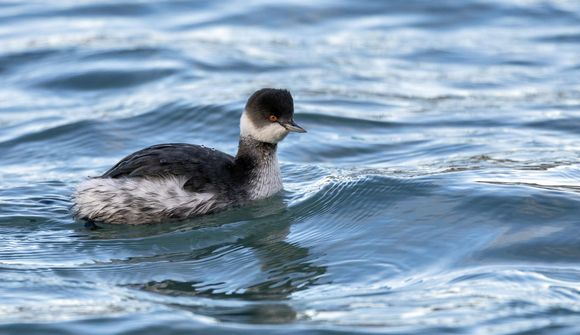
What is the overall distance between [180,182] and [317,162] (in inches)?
102

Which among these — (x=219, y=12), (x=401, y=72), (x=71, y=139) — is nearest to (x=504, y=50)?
(x=401, y=72)

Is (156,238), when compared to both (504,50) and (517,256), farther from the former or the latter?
(504,50)

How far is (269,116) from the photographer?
30.3ft

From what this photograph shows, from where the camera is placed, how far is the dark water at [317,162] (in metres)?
7.13

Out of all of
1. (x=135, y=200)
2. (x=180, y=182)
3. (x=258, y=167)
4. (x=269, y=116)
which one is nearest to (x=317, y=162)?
(x=258, y=167)

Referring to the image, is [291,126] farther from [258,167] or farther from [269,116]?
[258,167]

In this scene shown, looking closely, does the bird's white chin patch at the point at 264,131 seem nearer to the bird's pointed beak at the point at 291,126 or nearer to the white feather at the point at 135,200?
the bird's pointed beak at the point at 291,126

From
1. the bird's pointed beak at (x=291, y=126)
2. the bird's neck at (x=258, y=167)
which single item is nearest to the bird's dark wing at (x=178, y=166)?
the bird's neck at (x=258, y=167)

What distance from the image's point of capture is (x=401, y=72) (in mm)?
14742

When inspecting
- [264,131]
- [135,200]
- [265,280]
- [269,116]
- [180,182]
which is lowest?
[265,280]

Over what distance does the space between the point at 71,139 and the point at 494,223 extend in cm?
509

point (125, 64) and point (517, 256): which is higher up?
point (125, 64)

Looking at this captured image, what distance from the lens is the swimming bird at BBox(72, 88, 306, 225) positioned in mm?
8734

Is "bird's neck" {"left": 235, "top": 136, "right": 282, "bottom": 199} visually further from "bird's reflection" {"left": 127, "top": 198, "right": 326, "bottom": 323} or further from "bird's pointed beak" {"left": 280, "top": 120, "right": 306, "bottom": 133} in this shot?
"bird's pointed beak" {"left": 280, "top": 120, "right": 306, "bottom": 133}
